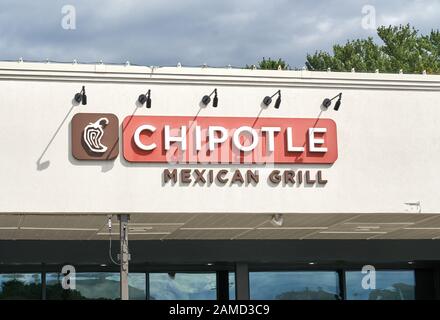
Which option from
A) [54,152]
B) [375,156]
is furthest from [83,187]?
[375,156]

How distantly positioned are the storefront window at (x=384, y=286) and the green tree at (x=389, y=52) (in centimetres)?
3434

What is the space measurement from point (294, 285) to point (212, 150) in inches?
367

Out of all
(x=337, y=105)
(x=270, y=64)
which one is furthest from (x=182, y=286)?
(x=270, y=64)

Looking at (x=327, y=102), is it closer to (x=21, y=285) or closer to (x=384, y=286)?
(x=384, y=286)

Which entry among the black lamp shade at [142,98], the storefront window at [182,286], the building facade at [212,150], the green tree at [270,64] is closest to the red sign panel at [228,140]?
the building facade at [212,150]

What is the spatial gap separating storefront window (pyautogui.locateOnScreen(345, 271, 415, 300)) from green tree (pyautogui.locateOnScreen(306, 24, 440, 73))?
3434cm

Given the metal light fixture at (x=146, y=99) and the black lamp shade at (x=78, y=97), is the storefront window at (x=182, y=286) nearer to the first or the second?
the metal light fixture at (x=146, y=99)

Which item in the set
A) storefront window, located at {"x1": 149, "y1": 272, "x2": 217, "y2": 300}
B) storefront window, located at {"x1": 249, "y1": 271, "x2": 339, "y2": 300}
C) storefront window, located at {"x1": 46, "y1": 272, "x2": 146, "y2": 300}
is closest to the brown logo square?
storefront window, located at {"x1": 46, "y1": 272, "x2": 146, "y2": 300}

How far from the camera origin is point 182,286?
2578 cm

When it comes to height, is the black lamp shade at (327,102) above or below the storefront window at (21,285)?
above

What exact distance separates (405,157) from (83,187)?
26.2ft

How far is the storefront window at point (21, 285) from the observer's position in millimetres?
24578

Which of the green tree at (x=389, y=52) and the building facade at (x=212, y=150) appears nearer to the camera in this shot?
the building facade at (x=212, y=150)

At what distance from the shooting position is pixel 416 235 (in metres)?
23.5
